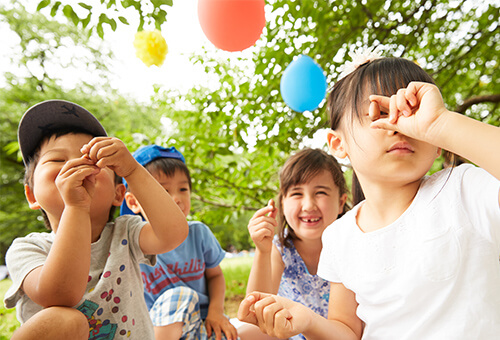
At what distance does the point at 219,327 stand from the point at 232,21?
1731mm

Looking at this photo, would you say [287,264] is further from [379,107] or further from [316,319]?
[379,107]

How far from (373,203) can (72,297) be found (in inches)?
39.4

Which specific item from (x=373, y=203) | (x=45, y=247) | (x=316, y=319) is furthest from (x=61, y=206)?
(x=373, y=203)

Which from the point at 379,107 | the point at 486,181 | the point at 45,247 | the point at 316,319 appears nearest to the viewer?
the point at 486,181

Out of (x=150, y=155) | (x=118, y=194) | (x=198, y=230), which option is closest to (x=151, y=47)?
(x=150, y=155)

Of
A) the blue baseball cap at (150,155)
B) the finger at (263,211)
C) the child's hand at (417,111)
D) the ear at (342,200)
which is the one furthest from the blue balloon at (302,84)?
the child's hand at (417,111)

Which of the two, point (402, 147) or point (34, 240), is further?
point (34, 240)

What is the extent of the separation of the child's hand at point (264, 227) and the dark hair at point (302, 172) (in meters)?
0.31

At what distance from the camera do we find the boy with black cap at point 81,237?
3.31ft

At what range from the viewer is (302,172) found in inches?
71.3

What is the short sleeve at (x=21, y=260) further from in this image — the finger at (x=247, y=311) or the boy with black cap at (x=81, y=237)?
the finger at (x=247, y=311)

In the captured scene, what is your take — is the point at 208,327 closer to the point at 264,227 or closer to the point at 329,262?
the point at 264,227

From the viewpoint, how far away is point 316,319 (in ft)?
3.66

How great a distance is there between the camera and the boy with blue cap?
5.69ft
